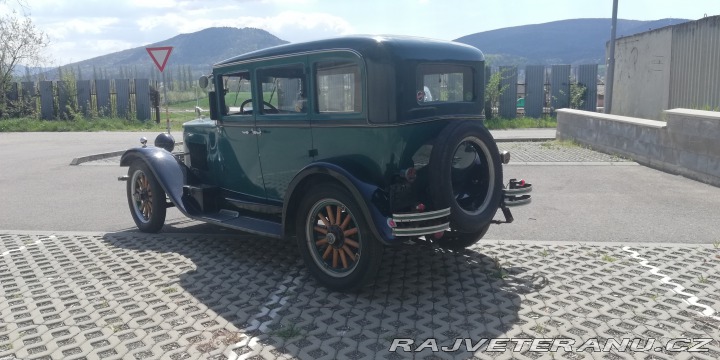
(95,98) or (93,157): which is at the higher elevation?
(95,98)

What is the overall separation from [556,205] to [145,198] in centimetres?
520

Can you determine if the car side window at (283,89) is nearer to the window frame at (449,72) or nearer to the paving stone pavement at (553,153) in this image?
the window frame at (449,72)

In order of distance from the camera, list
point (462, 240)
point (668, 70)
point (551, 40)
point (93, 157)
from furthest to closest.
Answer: point (551, 40), point (668, 70), point (93, 157), point (462, 240)

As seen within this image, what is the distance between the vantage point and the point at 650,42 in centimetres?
1522

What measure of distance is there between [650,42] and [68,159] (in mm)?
14855

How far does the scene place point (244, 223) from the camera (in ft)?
18.1

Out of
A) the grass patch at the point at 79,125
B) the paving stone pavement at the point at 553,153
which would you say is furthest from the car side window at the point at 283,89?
the grass patch at the point at 79,125

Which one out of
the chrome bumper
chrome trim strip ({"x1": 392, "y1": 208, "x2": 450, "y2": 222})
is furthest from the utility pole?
chrome trim strip ({"x1": 392, "y1": 208, "x2": 450, "y2": 222})

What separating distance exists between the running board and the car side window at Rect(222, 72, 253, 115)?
103 cm

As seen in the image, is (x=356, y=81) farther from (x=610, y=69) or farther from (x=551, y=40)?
(x=551, y=40)

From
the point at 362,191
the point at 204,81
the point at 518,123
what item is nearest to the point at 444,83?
the point at 362,191

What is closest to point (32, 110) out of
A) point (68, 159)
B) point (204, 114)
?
point (68, 159)

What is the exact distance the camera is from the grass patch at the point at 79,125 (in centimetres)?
2344

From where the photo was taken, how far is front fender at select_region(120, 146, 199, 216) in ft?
20.0
